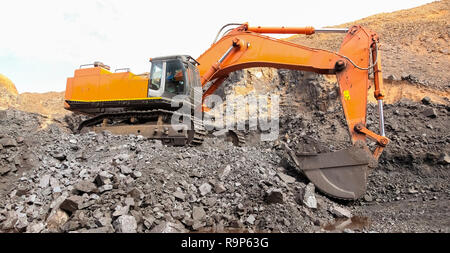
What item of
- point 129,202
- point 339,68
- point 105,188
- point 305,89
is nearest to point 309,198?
point 339,68

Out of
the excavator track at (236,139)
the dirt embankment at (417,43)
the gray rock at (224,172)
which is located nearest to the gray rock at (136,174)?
the gray rock at (224,172)

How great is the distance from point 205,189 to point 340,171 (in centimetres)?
255

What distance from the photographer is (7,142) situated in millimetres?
5391

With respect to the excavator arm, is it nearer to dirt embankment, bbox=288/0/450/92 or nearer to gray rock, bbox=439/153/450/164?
gray rock, bbox=439/153/450/164

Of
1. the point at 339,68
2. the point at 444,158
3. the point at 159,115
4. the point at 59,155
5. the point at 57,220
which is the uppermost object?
the point at 339,68

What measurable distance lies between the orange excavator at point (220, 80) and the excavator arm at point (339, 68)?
0.06 ft

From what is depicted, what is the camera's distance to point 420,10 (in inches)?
650

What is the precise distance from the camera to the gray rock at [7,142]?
17.6ft

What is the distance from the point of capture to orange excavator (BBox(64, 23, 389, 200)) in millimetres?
5180

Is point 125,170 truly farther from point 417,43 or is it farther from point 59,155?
point 417,43

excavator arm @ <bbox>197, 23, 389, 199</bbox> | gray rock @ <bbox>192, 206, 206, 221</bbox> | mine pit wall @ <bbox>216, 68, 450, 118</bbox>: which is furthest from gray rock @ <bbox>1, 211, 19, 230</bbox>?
mine pit wall @ <bbox>216, 68, 450, 118</bbox>

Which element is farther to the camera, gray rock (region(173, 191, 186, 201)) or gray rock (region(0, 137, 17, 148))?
gray rock (region(0, 137, 17, 148))

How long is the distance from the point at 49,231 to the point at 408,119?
9.21 metres
